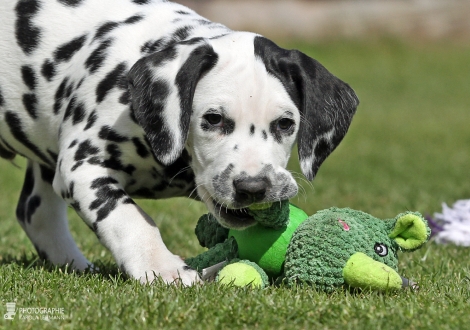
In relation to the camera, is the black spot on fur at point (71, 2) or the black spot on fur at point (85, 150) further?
the black spot on fur at point (71, 2)

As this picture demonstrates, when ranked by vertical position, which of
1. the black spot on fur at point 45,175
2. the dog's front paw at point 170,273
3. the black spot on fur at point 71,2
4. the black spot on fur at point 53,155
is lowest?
the black spot on fur at point 45,175

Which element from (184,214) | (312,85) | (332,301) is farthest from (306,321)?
(184,214)

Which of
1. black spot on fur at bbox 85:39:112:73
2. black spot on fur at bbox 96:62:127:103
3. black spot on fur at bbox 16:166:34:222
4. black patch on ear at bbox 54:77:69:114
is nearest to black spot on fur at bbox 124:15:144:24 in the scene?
black spot on fur at bbox 85:39:112:73

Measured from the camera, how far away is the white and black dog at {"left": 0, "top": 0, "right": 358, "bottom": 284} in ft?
12.1

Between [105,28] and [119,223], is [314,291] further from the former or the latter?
[105,28]

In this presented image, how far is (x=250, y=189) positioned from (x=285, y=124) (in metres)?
0.51

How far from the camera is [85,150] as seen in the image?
4.06 m

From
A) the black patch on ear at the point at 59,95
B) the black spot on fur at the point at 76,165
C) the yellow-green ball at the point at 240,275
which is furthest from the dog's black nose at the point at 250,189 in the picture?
the black patch on ear at the point at 59,95

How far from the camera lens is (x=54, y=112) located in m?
4.41

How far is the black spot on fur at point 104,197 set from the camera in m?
3.91

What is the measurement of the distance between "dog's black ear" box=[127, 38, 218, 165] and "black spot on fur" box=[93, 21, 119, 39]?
0.56 m

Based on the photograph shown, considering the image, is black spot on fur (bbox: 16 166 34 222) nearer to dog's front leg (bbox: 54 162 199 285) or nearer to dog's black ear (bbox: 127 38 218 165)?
dog's front leg (bbox: 54 162 199 285)

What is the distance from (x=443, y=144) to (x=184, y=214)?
6500 millimetres

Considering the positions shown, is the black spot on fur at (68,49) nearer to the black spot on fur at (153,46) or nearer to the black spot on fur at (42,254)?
the black spot on fur at (153,46)
